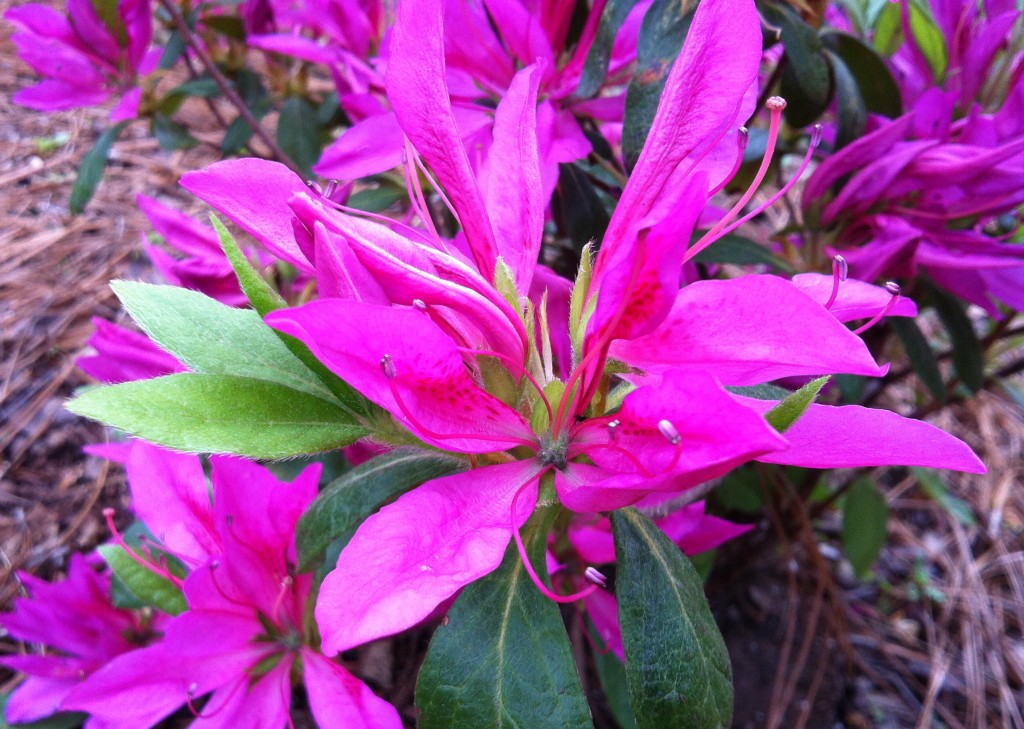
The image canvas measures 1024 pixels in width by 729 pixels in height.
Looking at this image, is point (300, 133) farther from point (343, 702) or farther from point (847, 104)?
point (343, 702)

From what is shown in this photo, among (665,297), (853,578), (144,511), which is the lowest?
(853,578)

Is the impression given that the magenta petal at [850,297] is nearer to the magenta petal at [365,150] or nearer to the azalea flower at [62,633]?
the magenta petal at [365,150]

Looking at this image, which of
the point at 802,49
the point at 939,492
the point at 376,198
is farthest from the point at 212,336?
the point at 939,492

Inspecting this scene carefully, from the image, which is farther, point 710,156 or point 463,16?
point 463,16

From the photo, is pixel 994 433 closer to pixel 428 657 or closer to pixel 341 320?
pixel 428 657

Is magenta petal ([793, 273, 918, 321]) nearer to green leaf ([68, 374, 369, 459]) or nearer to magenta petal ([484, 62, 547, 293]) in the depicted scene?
magenta petal ([484, 62, 547, 293])

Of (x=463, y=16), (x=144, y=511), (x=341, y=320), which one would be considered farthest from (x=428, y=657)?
(x=463, y=16)

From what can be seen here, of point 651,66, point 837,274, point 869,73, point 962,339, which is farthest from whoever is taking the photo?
point 962,339
